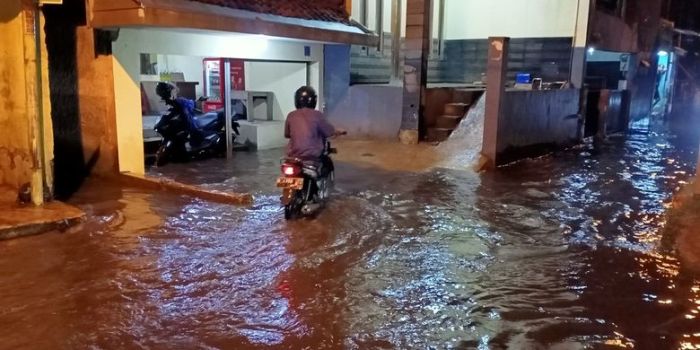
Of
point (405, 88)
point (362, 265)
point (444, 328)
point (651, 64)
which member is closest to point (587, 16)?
point (405, 88)

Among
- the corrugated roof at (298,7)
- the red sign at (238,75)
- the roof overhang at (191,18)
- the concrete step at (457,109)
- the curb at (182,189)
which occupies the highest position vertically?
the corrugated roof at (298,7)

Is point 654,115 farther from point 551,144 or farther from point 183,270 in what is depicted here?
point 183,270

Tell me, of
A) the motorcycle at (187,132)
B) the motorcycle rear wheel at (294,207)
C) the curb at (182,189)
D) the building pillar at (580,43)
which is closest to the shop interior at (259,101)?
the motorcycle at (187,132)

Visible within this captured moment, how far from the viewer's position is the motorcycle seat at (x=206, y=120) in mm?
12805

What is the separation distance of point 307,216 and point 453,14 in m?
13.4

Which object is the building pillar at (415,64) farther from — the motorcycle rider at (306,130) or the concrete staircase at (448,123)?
the motorcycle rider at (306,130)

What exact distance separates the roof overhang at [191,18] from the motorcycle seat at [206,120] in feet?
11.4

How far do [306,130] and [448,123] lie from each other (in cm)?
789

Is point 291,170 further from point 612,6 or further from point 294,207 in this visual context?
point 612,6

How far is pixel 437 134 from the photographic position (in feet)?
49.8

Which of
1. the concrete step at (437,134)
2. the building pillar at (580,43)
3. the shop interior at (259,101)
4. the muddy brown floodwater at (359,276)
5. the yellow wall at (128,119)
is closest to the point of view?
the muddy brown floodwater at (359,276)

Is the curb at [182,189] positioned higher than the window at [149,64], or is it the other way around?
the window at [149,64]

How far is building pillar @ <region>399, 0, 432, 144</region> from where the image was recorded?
14.3 m

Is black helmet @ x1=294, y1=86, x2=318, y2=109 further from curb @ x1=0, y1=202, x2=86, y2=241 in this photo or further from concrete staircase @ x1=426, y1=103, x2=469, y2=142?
concrete staircase @ x1=426, y1=103, x2=469, y2=142
